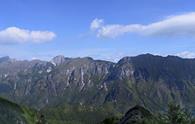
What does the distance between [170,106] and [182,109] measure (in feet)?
7.96

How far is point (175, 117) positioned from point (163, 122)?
2236mm

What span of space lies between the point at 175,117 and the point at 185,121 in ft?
5.95

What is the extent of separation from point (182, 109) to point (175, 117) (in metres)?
2.82

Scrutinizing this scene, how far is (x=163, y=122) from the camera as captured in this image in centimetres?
7294

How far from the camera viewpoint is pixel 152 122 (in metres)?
75.5

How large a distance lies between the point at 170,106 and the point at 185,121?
12.1ft

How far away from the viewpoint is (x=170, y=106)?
74000mm

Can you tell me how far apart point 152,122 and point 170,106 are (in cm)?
450

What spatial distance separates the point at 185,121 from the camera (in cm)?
7244

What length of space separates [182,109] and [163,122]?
14.9 ft

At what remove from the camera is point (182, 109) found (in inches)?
2940

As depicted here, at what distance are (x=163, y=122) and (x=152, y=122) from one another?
9.93 feet
